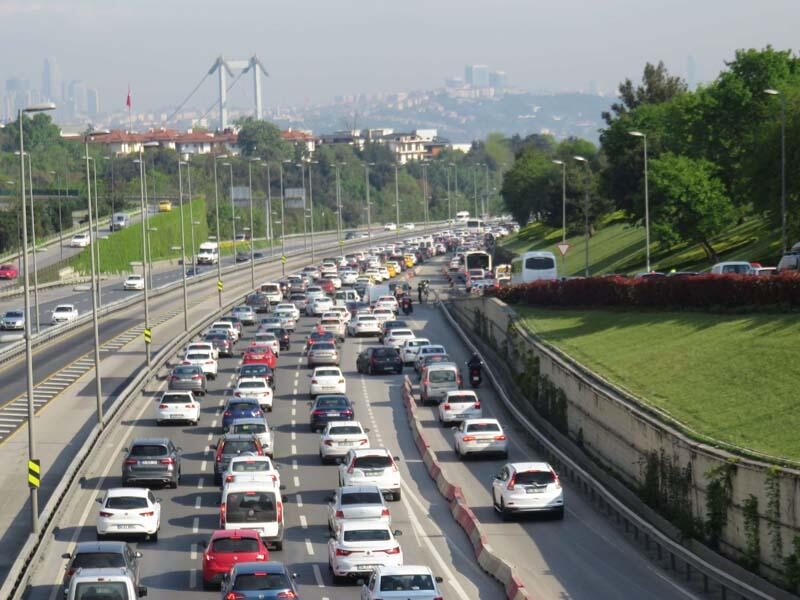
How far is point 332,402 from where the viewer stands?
5341 cm

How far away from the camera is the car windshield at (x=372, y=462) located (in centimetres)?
4047

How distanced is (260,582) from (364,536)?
16.8 feet

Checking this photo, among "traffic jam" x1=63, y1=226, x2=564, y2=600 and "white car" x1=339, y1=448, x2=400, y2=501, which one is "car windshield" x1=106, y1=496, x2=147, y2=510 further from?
"white car" x1=339, y1=448, x2=400, y2=501

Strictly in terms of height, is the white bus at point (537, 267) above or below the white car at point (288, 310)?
above

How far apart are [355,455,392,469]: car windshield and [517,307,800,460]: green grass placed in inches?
293

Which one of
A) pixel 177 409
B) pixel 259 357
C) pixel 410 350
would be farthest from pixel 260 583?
pixel 410 350

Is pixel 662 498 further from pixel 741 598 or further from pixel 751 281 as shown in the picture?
pixel 751 281

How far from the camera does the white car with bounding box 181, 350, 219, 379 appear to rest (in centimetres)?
6612

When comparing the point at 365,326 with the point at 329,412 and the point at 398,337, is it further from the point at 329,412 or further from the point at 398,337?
the point at 329,412

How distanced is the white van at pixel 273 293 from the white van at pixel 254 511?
65.0m

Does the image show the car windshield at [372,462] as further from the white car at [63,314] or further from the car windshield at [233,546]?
the white car at [63,314]

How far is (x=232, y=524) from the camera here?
34.7 m

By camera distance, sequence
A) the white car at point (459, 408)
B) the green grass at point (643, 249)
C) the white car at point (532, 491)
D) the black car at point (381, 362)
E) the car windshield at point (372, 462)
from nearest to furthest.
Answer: the white car at point (532, 491)
the car windshield at point (372, 462)
the white car at point (459, 408)
the black car at point (381, 362)
the green grass at point (643, 249)

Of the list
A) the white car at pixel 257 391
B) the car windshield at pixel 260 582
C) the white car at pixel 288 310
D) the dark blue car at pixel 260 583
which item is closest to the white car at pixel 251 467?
the dark blue car at pixel 260 583
